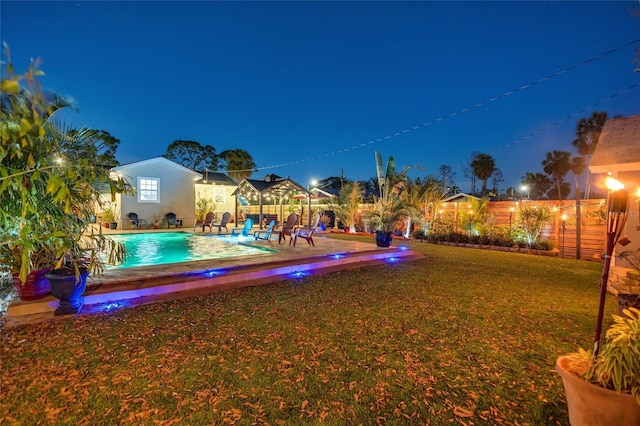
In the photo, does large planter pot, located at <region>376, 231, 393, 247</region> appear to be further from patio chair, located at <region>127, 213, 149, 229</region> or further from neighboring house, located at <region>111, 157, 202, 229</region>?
patio chair, located at <region>127, 213, 149, 229</region>

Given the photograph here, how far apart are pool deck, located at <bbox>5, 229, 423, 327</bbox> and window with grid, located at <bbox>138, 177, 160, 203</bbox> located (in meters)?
12.7

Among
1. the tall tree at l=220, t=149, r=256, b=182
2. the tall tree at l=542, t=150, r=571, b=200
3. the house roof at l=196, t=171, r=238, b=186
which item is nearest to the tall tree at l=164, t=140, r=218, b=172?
the tall tree at l=220, t=149, r=256, b=182

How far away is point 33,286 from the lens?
187 inches

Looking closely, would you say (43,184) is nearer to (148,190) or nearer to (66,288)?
(66,288)

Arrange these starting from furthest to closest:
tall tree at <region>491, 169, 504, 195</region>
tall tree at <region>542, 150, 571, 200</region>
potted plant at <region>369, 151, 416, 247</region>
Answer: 1. tall tree at <region>491, 169, 504, 195</region>
2. tall tree at <region>542, 150, 571, 200</region>
3. potted plant at <region>369, 151, 416, 247</region>

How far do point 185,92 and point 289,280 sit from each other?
5754 centimetres

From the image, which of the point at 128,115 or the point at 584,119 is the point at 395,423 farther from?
the point at 128,115

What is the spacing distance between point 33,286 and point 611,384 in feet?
22.8

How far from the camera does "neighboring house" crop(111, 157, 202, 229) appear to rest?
17.7 m

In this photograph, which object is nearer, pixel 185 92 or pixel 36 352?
pixel 36 352

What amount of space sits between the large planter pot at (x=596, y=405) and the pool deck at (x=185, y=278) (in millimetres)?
5495

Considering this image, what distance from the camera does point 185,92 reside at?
54.6 metres

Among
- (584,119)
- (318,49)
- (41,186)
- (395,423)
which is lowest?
(395,423)

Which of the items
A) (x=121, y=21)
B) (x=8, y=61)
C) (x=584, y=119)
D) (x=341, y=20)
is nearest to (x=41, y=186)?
(x=8, y=61)
